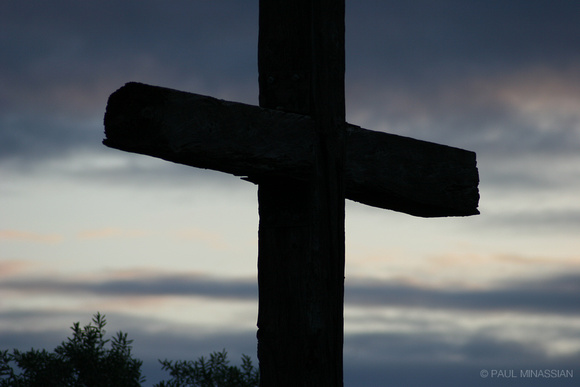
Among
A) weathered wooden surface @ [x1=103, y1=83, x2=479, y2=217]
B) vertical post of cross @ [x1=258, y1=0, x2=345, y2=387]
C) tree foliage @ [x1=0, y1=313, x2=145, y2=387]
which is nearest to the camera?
weathered wooden surface @ [x1=103, y1=83, x2=479, y2=217]

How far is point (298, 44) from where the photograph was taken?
14.4ft

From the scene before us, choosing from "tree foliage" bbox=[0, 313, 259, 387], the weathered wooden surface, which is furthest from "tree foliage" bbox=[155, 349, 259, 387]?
the weathered wooden surface

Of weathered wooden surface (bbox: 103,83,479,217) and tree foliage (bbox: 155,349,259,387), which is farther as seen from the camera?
tree foliage (bbox: 155,349,259,387)

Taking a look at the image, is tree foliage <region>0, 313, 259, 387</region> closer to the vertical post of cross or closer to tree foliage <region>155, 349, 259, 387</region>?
tree foliage <region>155, 349, 259, 387</region>

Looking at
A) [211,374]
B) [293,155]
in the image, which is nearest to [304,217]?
[293,155]

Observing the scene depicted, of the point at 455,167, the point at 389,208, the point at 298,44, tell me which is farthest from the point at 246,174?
the point at 455,167

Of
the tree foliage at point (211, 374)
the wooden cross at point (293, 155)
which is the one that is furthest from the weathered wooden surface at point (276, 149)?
the tree foliage at point (211, 374)

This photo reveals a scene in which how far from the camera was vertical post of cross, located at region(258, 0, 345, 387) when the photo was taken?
4.09 meters

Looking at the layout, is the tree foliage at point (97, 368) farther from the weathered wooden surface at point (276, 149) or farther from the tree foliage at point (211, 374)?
the weathered wooden surface at point (276, 149)

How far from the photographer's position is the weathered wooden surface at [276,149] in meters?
3.65

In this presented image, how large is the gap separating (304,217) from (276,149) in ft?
1.39

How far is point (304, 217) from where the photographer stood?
4164mm

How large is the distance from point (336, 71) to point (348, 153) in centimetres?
50

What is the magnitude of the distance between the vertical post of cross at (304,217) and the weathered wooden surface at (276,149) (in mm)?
138
